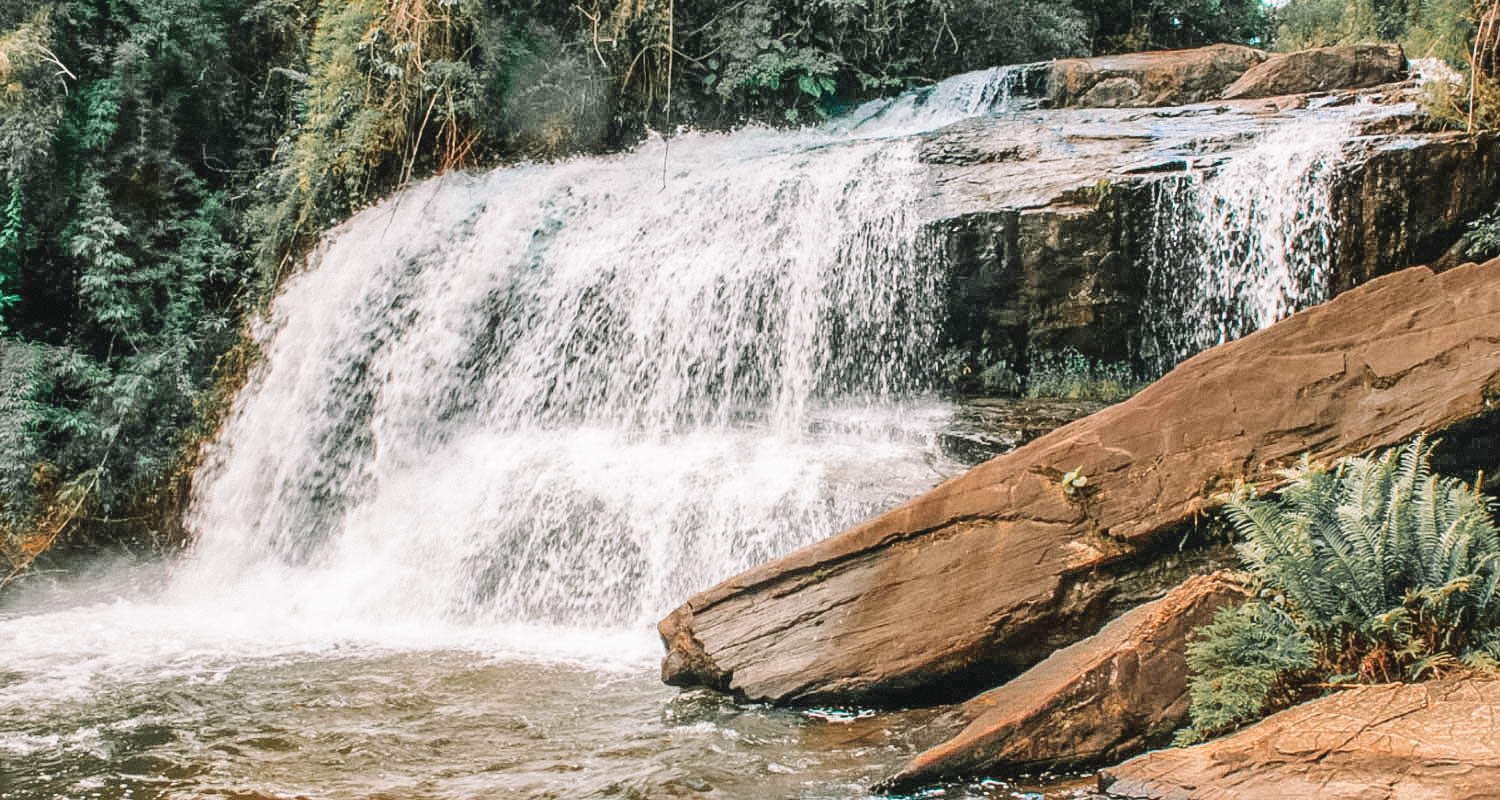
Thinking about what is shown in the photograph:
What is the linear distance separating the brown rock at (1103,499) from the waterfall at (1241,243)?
248 centimetres

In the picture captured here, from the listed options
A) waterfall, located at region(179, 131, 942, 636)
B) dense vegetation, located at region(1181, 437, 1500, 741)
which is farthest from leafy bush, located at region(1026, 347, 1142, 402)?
dense vegetation, located at region(1181, 437, 1500, 741)

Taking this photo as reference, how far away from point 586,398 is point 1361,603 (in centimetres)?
600

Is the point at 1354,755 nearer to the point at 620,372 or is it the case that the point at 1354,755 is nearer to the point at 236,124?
the point at 620,372

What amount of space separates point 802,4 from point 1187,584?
32.5ft

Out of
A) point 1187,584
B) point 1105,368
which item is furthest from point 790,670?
point 1105,368

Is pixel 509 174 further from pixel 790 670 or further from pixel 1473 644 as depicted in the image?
pixel 1473 644

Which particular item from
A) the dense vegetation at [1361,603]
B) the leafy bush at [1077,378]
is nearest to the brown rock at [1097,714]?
the dense vegetation at [1361,603]

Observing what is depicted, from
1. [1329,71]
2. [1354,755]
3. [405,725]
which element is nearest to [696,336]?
[405,725]

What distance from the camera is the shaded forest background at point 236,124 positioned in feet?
31.8

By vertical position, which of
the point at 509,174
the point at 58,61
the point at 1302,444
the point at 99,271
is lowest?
the point at 1302,444

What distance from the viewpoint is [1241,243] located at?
748 cm

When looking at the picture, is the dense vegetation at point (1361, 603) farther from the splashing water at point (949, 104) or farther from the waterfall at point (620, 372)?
the splashing water at point (949, 104)

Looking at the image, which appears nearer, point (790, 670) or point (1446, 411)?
point (1446, 411)

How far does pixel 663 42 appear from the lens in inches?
478
